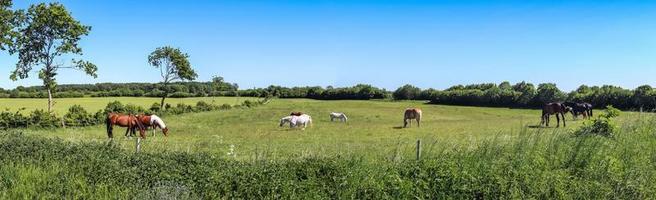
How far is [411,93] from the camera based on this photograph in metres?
94.9

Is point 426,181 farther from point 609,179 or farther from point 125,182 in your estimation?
point 125,182

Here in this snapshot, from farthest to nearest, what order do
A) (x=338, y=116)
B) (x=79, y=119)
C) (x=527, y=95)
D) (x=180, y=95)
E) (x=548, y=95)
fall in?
(x=180, y=95) < (x=527, y=95) < (x=548, y=95) < (x=338, y=116) < (x=79, y=119)

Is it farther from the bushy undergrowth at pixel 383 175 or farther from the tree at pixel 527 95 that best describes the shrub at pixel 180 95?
the bushy undergrowth at pixel 383 175

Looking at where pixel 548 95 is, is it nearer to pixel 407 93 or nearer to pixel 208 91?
pixel 407 93

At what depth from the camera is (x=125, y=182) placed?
1054cm

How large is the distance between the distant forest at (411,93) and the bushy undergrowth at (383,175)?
52374 millimetres

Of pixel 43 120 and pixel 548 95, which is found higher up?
pixel 548 95

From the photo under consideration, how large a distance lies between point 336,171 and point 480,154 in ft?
9.61

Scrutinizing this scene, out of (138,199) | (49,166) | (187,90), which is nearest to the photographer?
(138,199)

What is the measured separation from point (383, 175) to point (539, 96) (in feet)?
214

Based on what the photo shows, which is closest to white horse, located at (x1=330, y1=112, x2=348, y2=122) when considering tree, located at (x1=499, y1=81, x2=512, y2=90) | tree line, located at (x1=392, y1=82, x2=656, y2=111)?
tree line, located at (x1=392, y1=82, x2=656, y2=111)

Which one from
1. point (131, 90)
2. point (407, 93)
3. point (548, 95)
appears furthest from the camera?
point (131, 90)

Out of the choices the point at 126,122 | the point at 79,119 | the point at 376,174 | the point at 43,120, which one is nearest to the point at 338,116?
the point at 79,119

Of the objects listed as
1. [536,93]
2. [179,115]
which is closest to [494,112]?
[536,93]
